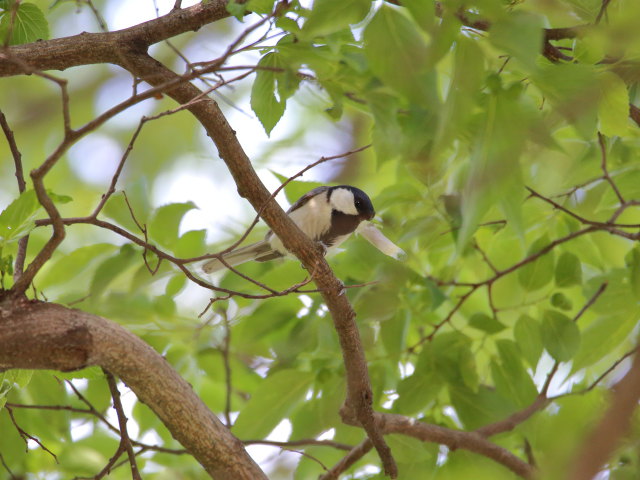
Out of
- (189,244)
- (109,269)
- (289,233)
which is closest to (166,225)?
(189,244)

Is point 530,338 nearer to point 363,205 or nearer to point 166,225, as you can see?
point 363,205

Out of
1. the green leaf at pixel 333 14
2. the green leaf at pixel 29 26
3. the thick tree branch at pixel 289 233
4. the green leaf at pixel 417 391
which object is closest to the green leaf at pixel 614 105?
the green leaf at pixel 333 14

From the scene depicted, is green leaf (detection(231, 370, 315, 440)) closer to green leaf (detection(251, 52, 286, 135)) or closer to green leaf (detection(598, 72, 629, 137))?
green leaf (detection(251, 52, 286, 135))

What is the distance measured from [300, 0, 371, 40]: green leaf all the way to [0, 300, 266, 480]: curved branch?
784 millimetres

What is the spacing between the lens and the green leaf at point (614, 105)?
135 centimetres

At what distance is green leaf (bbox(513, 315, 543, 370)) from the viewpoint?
6.97 ft

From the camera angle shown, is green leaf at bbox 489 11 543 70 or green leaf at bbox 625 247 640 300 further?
green leaf at bbox 625 247 640 300

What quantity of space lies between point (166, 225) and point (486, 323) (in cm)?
106

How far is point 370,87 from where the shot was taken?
1.31m

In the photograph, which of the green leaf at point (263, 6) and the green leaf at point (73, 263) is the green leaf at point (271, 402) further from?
the green leaf at point (263, 6)

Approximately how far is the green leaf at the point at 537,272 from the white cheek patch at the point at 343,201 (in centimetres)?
77

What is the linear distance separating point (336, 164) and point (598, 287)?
1.42 m

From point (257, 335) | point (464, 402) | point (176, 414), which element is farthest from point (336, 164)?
point (176, 414)

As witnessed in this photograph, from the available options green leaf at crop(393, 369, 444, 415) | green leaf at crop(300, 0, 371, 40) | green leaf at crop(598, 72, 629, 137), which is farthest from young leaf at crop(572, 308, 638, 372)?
green leaf at crop(300, 0, 371, 40)
